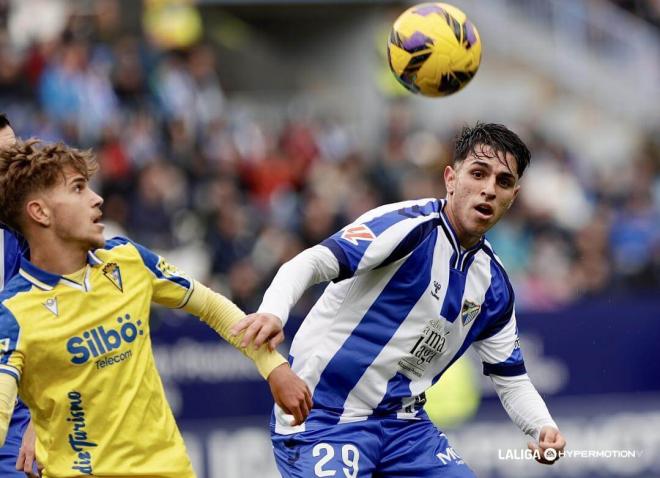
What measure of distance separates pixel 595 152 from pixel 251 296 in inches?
431

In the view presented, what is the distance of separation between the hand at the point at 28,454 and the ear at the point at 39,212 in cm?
90

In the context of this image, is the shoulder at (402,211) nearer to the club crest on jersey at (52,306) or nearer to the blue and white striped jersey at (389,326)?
the blue and white striped jersey at (389,326)

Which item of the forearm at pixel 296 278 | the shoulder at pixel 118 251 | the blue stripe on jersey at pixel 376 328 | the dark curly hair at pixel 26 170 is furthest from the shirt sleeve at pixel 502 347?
the dark curly hair at pixel 26 170

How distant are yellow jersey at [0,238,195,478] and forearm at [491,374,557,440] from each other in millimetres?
1779

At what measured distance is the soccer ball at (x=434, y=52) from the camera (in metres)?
7.18

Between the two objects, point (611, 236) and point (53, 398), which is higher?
point (611, 236)

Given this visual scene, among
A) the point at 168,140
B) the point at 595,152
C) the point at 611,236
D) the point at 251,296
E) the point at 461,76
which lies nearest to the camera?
the point at 461,76

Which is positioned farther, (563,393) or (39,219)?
(563,393)

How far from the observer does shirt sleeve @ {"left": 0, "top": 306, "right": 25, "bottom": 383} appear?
16.2 feet

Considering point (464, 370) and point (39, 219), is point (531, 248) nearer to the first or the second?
point (464, 370)

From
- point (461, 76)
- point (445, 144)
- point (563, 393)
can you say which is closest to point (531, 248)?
point (445, 144)

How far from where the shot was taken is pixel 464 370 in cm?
1135

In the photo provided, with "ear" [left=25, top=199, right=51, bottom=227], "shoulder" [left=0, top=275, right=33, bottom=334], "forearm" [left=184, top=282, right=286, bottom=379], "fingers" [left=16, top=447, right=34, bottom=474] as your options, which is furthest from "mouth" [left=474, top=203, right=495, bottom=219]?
"fingers" [left=16, top=447, right=34, bottom=474]

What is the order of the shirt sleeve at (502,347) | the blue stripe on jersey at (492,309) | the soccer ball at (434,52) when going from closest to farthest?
1. the blue stripe on jersey at (492,309)
2. the shirt sleeve at (502,347)
3. the soccer ball at (434,52)
